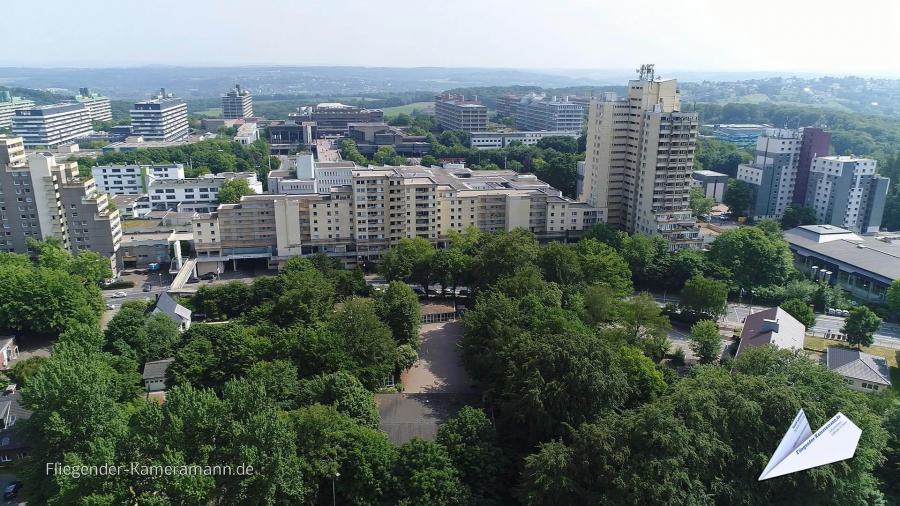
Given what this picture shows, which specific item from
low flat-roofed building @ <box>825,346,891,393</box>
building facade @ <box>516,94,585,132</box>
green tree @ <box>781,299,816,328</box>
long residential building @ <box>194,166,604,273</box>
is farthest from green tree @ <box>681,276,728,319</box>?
building facade @ <box>516,94,585,132</box>

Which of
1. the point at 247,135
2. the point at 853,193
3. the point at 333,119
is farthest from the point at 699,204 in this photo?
the point at 333,119

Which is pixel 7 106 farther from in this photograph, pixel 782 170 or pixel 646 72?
pixel 782 170

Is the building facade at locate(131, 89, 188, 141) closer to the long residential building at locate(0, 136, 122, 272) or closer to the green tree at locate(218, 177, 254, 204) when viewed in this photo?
the green tree at locate(218, 177, 254, 204)

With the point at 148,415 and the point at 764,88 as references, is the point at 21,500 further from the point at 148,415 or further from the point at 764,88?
the point at 764,88

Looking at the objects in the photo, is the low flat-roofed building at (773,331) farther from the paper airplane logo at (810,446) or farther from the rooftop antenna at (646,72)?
the rooftop antenna at (646,72)

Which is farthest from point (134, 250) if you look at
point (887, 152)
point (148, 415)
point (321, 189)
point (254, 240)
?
point (887, 152)

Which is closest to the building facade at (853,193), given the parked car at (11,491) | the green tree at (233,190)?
the green tree at (233,190)

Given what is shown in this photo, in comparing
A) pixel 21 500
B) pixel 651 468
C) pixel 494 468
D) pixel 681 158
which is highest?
pixel 681 158
